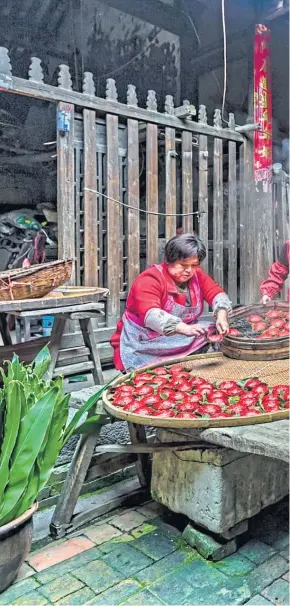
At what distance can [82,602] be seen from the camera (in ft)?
5.92

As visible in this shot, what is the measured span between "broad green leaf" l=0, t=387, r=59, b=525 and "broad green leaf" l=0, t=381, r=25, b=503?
0.03 m

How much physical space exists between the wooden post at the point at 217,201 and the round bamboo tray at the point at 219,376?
2674 mm

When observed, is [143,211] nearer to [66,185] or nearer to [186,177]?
[186,177]

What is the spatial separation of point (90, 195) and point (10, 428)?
9.95ft

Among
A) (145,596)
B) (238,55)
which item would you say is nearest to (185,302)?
(145,596)

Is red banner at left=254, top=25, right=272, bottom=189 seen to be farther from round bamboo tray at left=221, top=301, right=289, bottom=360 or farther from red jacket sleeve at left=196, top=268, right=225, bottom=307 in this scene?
round bamboo tray at left=221, top=301, right=289, bottom=360

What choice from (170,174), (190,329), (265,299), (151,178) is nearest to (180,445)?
(190,329)

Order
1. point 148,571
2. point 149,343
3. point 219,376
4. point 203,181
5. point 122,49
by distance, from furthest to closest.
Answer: point 122,49
point 203,181
point 149,343
point 219,376
point 148,571

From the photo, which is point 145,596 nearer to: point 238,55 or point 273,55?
point 273,55

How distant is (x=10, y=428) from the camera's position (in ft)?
5.68

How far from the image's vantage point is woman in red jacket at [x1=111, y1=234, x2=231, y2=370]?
9.94 feet

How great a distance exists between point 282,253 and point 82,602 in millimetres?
2821

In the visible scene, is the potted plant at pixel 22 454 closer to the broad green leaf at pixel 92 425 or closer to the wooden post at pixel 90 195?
the broad green leaf at pixel 92 425

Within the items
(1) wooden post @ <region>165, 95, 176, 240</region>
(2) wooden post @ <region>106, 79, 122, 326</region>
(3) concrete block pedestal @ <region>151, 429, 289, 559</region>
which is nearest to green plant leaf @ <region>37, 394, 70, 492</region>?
(3) concrete block pedestal @ <region>151, 429, 289, 559</region>
